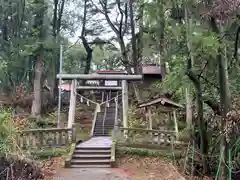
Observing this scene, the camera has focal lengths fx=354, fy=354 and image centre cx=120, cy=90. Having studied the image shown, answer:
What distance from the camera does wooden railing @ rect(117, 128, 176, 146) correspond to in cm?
1427

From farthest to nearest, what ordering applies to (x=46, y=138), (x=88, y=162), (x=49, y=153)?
(x=46, y=138) → (x=49, y=153) → (x=88, y=162)

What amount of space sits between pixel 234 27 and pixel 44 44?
51.1ft

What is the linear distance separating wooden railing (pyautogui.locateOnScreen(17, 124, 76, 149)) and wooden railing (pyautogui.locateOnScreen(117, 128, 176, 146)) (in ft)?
6.66

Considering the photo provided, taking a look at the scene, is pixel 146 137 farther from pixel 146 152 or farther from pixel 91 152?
pixel 91 152

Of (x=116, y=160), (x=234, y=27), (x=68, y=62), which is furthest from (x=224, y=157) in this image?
(x=68, y=62)

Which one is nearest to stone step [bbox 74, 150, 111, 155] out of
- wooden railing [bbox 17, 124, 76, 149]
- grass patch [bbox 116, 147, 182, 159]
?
grass patch [bbox 116, 147, 182, 159]

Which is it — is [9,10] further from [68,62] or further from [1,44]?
[68,62]

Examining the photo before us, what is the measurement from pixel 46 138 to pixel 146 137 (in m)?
4.00

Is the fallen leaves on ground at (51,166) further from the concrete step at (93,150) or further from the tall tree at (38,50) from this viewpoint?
the tall tree at (38,50)

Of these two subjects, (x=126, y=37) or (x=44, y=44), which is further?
(x=126, y=37)

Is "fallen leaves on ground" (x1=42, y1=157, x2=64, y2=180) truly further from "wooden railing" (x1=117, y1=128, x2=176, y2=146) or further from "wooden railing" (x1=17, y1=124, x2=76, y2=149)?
"wooden railing" (x1=117, y1=128, x2=176, y2=146)

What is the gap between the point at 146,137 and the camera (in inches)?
567

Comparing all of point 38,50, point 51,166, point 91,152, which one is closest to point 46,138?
point 91,152

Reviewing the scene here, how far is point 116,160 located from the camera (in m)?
13.0
